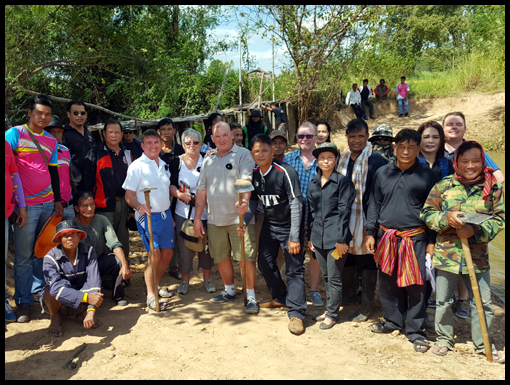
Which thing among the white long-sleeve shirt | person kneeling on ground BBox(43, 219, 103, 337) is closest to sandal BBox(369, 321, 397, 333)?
person kneeling on ground BBox(43, 219, 103, 337)

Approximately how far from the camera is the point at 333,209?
421 centimetres

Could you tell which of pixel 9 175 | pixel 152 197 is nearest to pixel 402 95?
pixel 152 197

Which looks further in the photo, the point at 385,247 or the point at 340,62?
the point at 340,62

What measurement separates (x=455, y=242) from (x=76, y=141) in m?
4.40

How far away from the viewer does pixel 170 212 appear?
4.77 metres

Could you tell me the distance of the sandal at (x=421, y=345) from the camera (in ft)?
12.4

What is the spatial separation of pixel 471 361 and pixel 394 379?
82cm

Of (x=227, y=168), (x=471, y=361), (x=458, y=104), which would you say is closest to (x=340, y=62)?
(x=458, y=104)

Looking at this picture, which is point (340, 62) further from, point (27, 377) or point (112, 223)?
point (27, 377)

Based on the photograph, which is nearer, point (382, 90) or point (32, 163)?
point (32, 163)

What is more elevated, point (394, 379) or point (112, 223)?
point (112, 223)

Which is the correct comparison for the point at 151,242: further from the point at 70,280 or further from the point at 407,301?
the point at 407,301

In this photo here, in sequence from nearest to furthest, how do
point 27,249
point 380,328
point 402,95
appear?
point 380,328, point 27,249, point 402,95

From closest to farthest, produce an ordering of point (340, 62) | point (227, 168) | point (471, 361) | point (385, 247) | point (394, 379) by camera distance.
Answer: point (394, 379) < point (471, 361) < point (385, 247) < point (227, 168) < point (340, 62)
